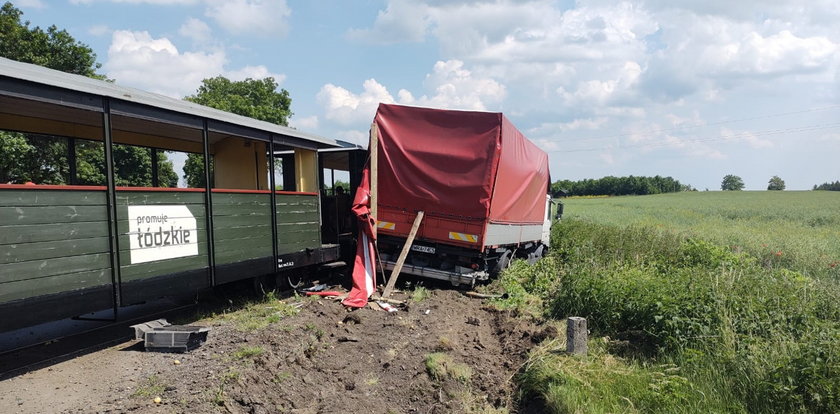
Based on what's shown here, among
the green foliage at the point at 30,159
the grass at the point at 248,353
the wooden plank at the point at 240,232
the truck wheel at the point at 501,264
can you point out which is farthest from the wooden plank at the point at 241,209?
the green foliage at the point at 30,159

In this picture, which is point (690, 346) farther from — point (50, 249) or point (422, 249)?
point (50, 249)

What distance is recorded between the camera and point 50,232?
4348 mm

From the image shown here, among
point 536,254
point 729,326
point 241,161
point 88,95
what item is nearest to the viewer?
point 88,95

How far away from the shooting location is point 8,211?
4023mm

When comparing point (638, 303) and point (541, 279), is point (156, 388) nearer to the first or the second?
point (638, 303)

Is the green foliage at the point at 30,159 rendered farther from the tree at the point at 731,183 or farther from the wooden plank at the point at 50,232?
the tree at the point at 731,183

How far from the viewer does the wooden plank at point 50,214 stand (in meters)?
4.04

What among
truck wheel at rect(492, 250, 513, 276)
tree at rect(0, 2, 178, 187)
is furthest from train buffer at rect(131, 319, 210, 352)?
tree at rect(0, 2, 178, 187)

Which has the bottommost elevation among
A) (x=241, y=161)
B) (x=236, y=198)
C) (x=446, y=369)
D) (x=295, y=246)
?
(x=446, y=369)

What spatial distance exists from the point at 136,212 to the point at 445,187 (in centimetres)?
492

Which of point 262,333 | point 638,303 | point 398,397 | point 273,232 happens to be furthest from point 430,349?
point 273,232

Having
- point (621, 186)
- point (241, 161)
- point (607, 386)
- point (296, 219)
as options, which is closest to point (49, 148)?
point (241, 161)

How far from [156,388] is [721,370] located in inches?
197

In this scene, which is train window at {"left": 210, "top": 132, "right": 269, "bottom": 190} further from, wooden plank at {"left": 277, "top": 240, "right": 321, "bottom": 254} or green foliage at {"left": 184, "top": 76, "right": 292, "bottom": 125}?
green foliage at {"left": 184, "top": 76, "right": 292, "bottom": 125}
